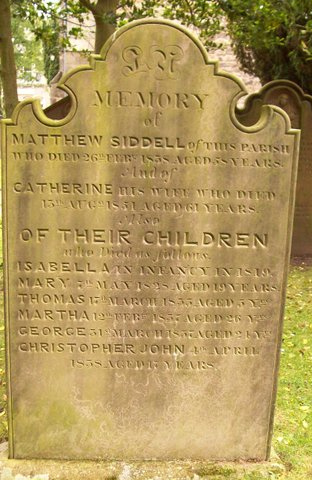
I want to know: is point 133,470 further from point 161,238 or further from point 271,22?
point 271,22

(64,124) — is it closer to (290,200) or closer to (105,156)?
(105,156)

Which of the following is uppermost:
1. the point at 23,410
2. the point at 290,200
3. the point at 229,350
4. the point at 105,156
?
the point at 105,156

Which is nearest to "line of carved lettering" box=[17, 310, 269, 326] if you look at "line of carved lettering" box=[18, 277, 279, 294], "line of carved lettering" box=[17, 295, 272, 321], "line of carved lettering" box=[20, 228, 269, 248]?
"line of carved lettering" box=[17, 295, 272, 321]

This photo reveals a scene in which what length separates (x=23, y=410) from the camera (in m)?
3.12

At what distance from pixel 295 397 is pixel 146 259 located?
6.91 ft

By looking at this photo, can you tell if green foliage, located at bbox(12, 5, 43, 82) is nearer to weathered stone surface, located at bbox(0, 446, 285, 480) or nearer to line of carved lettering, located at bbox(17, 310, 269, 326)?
line of carved lettering, located at bbox(17, 310, 269, 326)

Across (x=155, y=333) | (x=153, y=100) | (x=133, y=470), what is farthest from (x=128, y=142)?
(x=133, y=470)

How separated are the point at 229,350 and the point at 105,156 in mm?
1362

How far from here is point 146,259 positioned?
3002mm

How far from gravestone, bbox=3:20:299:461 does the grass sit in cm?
31

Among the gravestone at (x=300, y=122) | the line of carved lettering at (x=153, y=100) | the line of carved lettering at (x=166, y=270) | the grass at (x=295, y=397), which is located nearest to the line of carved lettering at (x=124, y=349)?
the line of carved lettering at (x=166, y=270)

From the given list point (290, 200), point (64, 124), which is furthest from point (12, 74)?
A: point (290, 200)

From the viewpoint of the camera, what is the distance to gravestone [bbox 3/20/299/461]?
Result: 280 centimetres

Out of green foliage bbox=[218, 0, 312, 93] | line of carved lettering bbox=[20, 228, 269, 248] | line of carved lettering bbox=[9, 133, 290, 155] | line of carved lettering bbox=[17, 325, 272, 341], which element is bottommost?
line of carved lettering bbox=[17, 325, 272, 341]
